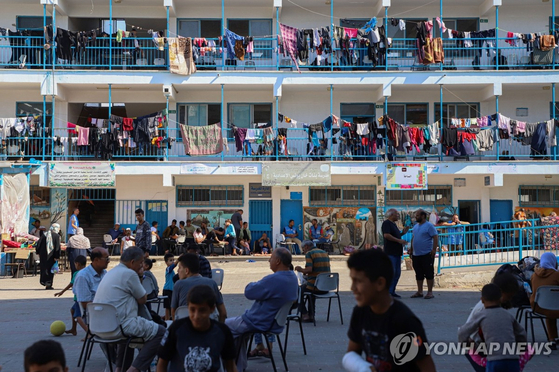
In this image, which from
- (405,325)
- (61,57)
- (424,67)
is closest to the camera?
(405,325)

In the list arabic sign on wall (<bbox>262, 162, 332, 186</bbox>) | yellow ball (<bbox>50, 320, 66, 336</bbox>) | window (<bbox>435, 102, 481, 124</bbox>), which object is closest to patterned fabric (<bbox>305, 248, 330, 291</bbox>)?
yellow ball (<bbox>50, 320, 66, 336</bbox>)

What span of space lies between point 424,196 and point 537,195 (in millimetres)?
Answer: 4519

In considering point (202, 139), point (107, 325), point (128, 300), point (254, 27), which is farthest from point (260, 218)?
point (107, 325)

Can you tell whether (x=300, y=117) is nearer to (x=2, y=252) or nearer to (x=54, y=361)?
(x=2, y=252)

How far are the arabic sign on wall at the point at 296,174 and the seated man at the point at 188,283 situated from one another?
1642 centimetres

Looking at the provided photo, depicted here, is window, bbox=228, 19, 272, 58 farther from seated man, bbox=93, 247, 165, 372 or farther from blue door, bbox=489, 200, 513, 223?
seated man, bbox=93, 247, 165, 372

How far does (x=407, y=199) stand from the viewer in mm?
25109

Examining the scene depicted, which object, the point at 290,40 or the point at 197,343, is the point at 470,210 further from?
the point at 197,343

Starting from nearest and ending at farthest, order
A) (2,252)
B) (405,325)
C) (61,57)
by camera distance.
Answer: (405,325)
(2,252)
(61,57)

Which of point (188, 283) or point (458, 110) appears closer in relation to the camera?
point (188, 283)

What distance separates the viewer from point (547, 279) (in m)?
8.18

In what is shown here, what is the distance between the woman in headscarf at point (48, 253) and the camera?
15.9 metres

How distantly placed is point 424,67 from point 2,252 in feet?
55.3

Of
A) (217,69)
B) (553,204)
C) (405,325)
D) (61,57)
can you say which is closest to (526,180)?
(553,204)
